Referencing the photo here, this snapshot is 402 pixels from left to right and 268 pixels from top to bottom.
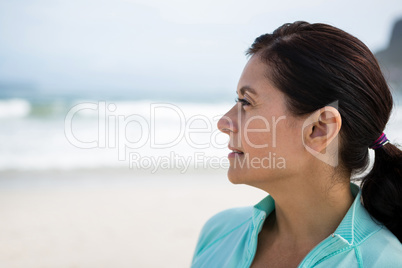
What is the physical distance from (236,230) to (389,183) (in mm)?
590

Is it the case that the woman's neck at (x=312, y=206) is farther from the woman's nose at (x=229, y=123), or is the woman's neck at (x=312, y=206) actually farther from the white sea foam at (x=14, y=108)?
the white sea foam at (x=14, y=108)

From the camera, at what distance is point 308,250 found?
62.1 inches

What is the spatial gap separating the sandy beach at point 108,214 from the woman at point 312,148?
2.40 m

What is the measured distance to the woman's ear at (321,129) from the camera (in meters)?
1.52

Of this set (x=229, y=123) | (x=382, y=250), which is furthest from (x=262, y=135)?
(x=382, y=250)

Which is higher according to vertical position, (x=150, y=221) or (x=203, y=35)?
(x=203, y=35)

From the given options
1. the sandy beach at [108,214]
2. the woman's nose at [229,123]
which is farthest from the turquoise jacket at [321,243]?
the sandy beach at [108,214]

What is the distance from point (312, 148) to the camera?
5.28ft

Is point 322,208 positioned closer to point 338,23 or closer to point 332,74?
point 332,74

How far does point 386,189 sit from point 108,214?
3.74m

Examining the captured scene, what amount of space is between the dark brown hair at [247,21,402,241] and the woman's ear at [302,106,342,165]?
0.02 m

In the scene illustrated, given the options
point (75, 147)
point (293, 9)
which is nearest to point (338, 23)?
point (293, 9)

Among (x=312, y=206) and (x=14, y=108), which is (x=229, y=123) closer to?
(x=312, y=206)

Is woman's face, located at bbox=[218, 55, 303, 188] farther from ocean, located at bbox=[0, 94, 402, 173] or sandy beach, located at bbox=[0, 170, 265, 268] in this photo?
ocean, located at bbox=[0, 94, 402, 173]
